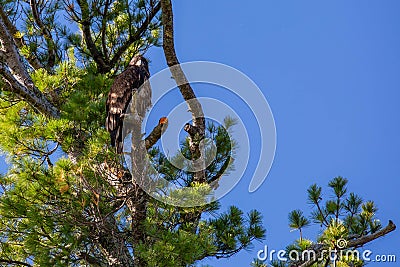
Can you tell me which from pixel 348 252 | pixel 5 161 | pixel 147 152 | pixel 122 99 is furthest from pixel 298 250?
pixel 5 161

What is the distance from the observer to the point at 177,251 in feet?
11.6

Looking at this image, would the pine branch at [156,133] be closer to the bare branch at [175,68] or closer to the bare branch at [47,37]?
the bare branch at [175,68]

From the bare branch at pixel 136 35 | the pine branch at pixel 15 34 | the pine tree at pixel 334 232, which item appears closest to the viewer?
the pine tree at pixel 334 232

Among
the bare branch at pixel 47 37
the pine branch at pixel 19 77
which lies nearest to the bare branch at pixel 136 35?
the bare branch at pixel 47 37

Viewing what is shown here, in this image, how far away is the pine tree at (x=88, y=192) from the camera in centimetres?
366

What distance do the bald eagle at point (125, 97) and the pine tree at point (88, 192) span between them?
0.26 ft

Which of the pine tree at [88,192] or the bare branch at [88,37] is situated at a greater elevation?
the bare branch at [88,37]

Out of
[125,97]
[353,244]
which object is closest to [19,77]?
[125,97]

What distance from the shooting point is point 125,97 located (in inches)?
169

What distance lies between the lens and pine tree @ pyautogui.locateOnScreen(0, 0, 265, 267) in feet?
12.0

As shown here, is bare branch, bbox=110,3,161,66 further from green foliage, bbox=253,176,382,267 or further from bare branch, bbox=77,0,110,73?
green foliage, bbox=253,176,382,267

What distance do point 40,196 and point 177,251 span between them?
827mm

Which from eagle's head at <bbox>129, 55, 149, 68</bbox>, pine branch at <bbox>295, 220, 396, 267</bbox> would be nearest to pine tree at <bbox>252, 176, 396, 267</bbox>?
pine branch at <bbox>295, 220, 396, 267</bbox>

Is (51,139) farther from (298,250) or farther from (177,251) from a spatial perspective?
(298,250)
